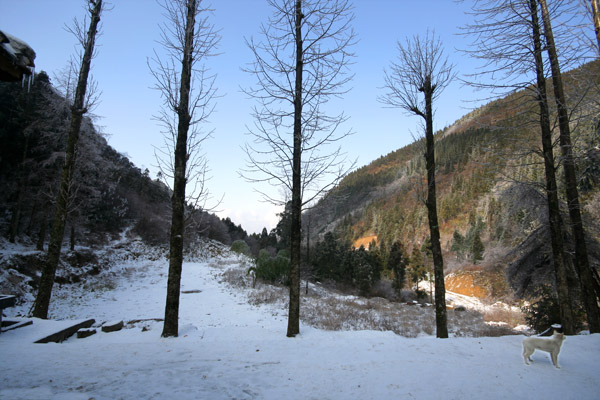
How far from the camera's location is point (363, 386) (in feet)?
11.4

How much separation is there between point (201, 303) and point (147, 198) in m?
30.0

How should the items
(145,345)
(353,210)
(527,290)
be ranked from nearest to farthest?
(145,345)
(527,290)
(353,210)

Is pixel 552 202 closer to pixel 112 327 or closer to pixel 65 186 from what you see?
pixel 112 327

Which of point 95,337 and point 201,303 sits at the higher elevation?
point 95,337

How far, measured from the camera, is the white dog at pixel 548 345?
4.22 metres

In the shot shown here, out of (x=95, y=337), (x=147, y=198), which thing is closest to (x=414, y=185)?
(x=95, y=337)

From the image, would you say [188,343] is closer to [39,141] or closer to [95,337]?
[95,337]

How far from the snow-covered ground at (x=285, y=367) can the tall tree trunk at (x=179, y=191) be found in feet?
2.00

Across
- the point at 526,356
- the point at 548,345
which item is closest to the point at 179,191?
the point at 526,356

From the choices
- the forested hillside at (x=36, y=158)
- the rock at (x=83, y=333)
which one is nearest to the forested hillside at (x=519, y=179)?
the rock at (x=83, y=333)

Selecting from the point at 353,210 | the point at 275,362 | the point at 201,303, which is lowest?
the point at 201,303

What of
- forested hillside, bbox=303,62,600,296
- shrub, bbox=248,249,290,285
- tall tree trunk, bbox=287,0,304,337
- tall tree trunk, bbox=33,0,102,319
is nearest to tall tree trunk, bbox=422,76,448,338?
forested hillside, bbox=303,62,600,296

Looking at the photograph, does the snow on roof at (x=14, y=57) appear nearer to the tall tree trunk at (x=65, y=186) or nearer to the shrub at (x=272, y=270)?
the tall tree trunk at (x=65, y=186)

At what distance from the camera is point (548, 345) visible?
4.25m
